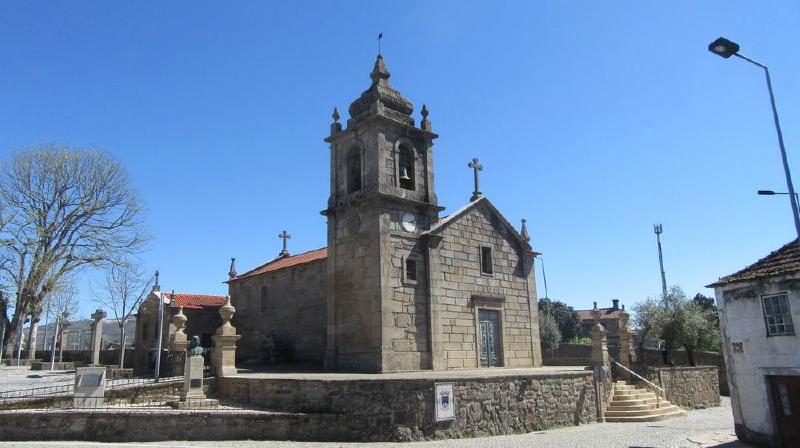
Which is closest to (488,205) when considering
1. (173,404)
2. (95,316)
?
(173,404)

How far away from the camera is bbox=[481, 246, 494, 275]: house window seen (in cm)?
2259

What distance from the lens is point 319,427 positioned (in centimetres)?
1377

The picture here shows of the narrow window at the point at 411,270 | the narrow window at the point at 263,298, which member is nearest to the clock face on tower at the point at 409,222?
the narrow window at the point at 411,270

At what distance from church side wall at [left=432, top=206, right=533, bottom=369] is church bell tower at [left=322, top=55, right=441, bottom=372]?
93cm

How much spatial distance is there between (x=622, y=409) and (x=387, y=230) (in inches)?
379

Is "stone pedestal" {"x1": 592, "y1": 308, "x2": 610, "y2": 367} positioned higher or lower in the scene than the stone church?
lower

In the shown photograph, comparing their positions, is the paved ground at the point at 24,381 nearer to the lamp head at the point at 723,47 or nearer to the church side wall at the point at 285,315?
the church side wall at the point at 285,315

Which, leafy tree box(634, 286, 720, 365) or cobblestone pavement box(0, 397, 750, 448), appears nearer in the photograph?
cobblestone pavement box(0, 397, 750, 448)

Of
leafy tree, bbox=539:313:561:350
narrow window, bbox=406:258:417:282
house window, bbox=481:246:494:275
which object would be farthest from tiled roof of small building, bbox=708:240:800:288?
leafy tree, bbox=539:313:561:350

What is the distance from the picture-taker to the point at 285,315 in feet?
84.5

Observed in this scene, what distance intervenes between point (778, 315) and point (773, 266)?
4.18ft

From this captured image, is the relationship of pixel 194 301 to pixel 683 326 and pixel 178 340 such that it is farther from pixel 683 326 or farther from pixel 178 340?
pixel 683 326

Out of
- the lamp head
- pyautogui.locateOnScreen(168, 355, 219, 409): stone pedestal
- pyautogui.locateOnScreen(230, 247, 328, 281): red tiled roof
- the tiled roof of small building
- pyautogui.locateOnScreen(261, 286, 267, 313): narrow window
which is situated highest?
the lamp head

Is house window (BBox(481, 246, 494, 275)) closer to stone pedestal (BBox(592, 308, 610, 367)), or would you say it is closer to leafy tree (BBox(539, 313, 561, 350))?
stone pedestal (BBox(592, 308, 610, 367))
